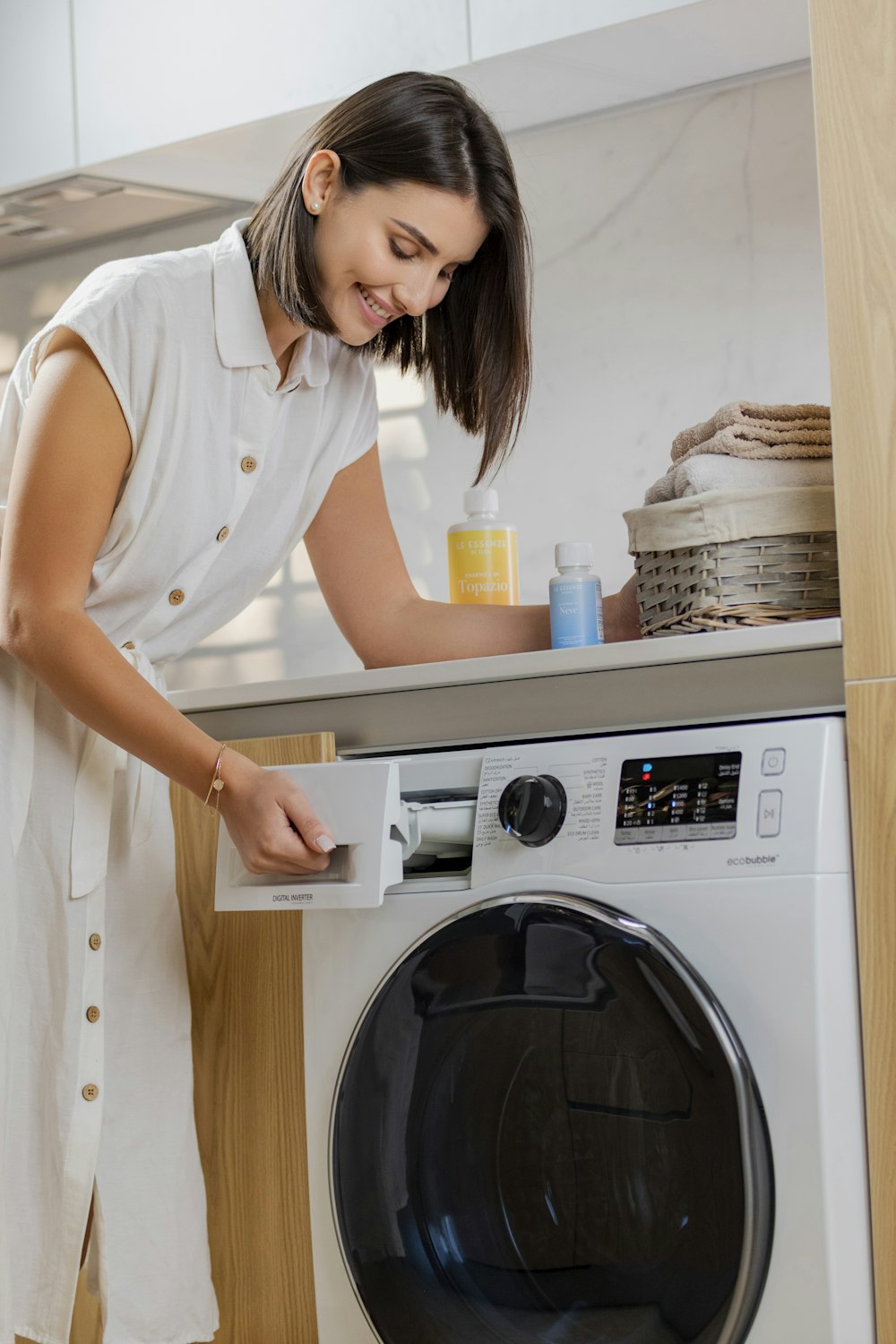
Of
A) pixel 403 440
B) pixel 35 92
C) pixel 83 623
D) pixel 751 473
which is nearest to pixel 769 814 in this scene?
pixel 751 473

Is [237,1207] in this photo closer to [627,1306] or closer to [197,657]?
[627,1306]

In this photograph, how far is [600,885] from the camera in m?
1.18

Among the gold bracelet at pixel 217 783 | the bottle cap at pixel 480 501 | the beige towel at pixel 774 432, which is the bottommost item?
the gold bracelet at pixel 217 783

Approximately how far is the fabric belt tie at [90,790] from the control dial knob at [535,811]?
0.38 metres

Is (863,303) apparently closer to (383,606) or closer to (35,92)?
(383,606)

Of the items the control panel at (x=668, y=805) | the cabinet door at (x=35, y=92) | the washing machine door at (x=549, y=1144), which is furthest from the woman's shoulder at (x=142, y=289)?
the cabinet door at (x=35, y=92)

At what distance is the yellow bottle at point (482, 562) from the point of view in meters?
1.81

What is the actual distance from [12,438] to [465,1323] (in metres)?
0.93

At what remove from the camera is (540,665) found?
127cm

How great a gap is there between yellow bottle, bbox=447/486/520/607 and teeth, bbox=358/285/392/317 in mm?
458

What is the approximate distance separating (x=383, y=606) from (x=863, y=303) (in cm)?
69

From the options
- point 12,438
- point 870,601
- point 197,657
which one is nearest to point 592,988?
point 870,601

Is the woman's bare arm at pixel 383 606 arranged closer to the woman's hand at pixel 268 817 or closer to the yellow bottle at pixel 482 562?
the yellow bottle at pixel 482 562

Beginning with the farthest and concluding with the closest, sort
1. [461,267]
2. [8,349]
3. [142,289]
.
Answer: [8,349]
[461,267]
[142,289]
